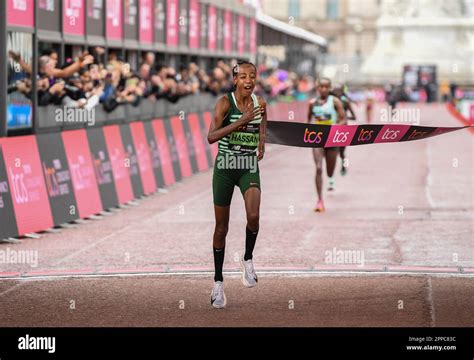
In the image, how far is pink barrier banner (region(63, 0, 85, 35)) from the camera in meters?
20.1

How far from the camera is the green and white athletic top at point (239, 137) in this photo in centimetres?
1045

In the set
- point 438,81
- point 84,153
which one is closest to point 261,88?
point 84,153

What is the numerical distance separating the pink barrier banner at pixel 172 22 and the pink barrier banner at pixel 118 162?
9.79m

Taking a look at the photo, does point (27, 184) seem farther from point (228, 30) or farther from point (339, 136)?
point (228, 30)

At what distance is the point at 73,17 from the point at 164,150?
3.55 meters

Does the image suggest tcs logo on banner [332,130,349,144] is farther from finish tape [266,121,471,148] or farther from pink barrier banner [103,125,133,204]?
pink barrier banner [103,125,133,204]

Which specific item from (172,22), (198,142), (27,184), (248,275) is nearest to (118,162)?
(27,184)

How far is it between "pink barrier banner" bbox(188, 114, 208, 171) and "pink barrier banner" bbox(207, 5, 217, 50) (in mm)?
7839

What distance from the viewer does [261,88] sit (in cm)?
3841

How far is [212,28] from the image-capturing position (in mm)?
35188

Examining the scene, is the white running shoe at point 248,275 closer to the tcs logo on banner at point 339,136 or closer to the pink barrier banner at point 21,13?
the tcs logo on banner at point 339,136
